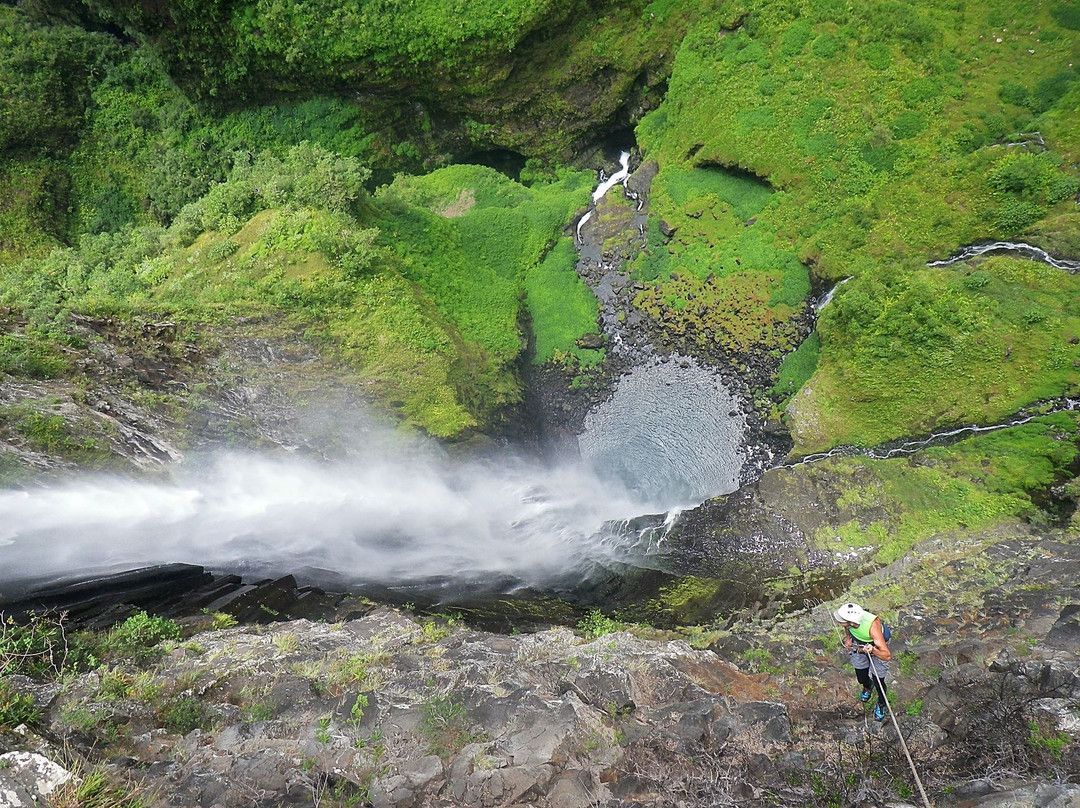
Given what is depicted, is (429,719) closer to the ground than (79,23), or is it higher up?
closer to the ground

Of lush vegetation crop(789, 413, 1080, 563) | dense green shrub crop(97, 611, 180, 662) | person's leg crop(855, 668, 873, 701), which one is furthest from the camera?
lush vegetation crop(789, 413, 1080, 563)

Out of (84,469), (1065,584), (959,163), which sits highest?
(959,163)

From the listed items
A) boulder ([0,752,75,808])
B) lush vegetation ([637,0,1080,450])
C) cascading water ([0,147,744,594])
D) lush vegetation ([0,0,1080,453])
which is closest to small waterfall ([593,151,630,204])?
lush vegetation ([0,0,1080,453])

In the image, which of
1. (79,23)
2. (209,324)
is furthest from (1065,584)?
(79,23)

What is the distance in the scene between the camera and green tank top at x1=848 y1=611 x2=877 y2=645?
317 inches

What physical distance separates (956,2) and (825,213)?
800 cm

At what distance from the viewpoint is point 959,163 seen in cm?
1811

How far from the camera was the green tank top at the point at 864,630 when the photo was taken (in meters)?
8.06

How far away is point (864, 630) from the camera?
26.5ft

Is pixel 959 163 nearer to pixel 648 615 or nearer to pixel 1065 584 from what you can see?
pixel 1065 584

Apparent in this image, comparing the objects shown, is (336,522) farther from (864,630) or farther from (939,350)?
(939,350)

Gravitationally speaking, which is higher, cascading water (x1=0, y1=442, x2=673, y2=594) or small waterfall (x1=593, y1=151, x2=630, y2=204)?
small waterfall (x1=593, y1=151, x2=630, y2=204)

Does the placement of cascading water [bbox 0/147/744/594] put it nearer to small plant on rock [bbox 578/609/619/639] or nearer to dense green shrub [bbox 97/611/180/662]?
small plant on rock [bbox 578/609/619/639]

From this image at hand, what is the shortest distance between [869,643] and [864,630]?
8.3 inches
